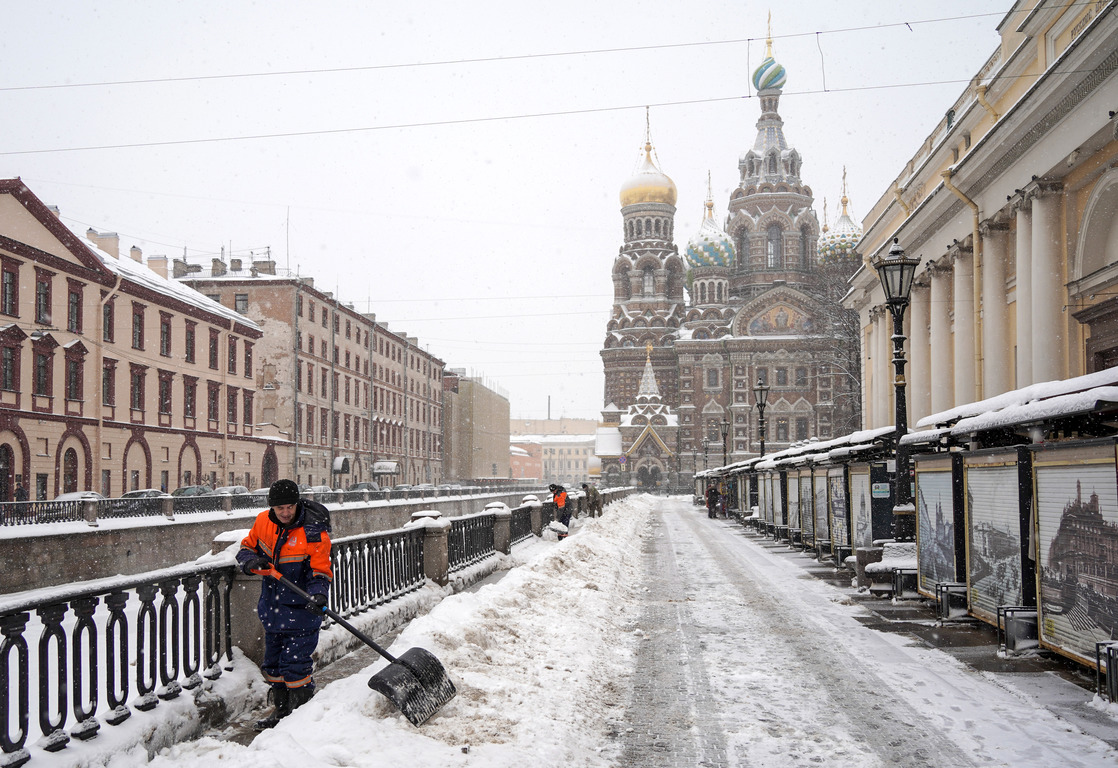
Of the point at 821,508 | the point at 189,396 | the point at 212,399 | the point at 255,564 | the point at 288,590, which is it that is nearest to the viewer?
the point at 255,564

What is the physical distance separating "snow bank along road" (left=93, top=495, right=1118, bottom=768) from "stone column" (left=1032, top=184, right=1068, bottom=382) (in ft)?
34.9

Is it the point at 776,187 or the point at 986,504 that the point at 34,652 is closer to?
the point at 986,504

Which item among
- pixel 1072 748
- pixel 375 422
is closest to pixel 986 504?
pixel 1072 748

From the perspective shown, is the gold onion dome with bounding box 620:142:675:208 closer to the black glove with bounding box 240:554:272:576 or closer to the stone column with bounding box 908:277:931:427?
the stone column with bounding box 908:277:931:427

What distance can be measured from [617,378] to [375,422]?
41493 mm

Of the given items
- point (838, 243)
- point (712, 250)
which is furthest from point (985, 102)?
point (712, 250)

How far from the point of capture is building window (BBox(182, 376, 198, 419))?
144ft

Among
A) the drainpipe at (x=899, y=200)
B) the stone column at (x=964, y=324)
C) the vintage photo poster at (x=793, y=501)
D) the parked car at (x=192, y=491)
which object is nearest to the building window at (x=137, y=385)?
the parked car at (x=192, y=491)

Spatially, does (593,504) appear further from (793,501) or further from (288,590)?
(288,590)

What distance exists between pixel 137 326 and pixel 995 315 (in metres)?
32.9

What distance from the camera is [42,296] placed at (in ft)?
112

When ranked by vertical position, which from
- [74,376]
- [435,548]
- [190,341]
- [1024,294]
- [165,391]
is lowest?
[435,548]

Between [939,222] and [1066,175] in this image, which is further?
[939,222]

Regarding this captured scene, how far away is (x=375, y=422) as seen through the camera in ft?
232
